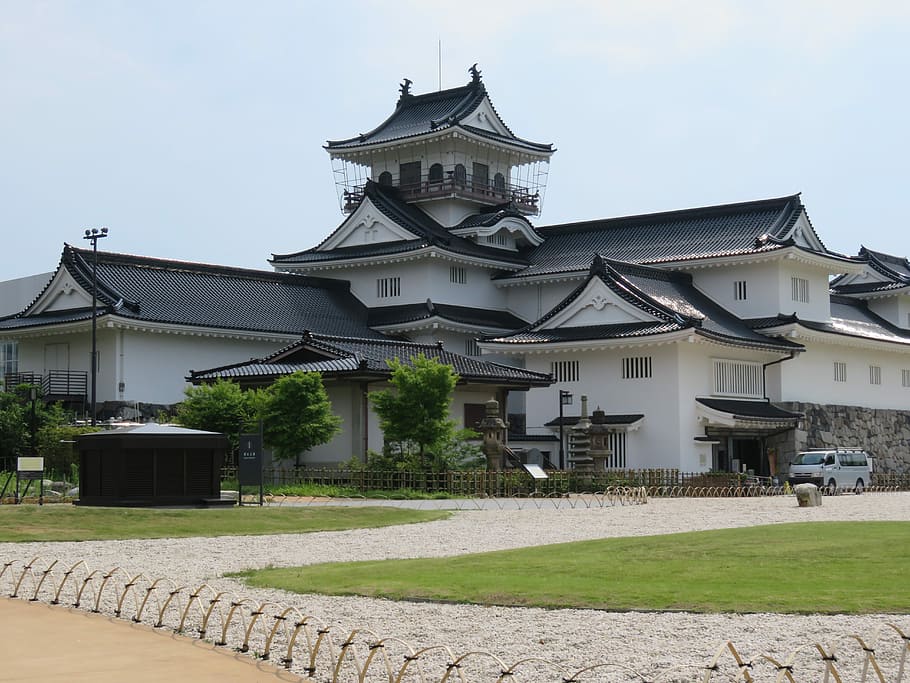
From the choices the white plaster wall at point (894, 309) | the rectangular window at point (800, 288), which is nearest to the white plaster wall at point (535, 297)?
the rectangular window at point (800, 288)

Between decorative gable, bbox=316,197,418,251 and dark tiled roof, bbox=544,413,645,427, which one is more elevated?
decorative gable, bbox=316,197,418,251

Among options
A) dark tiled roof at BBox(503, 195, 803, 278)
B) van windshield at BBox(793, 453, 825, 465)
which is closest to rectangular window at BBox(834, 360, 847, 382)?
dark tiled roof at BBox(503, 195, 803, 278)

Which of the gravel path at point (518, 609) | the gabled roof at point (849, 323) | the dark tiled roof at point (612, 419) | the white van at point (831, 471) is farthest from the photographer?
the gabled roof at point (849, 323)

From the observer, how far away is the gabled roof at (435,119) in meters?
64.1

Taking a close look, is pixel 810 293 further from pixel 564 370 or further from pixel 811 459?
pixel 564 370

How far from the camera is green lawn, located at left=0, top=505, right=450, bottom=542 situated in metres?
24.2

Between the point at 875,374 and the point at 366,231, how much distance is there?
25557 mm

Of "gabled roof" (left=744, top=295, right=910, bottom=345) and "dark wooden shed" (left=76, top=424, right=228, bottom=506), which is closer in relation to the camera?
"dark wooden shed" (left=76, top=424, right=228, bottom=506)

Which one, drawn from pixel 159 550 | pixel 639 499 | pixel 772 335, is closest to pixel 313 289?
pixel 772 335

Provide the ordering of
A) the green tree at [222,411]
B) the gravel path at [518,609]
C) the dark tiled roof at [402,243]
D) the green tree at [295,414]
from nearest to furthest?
the gravel path at [518,609]
the green tree at [295,414]
the green tree at [222,411]
the dark tiled roof at [402,243]

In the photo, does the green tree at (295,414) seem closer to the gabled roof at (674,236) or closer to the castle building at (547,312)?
the castle building at (547,312)

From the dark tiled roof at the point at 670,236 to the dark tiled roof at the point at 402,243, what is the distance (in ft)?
6.42

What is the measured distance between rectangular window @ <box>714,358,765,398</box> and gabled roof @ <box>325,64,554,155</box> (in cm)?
1893

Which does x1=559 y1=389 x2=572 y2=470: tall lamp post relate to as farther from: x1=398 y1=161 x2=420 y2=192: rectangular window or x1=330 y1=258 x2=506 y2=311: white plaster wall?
x1=398 y1=161 x2=420 y2=192: rectangular window
